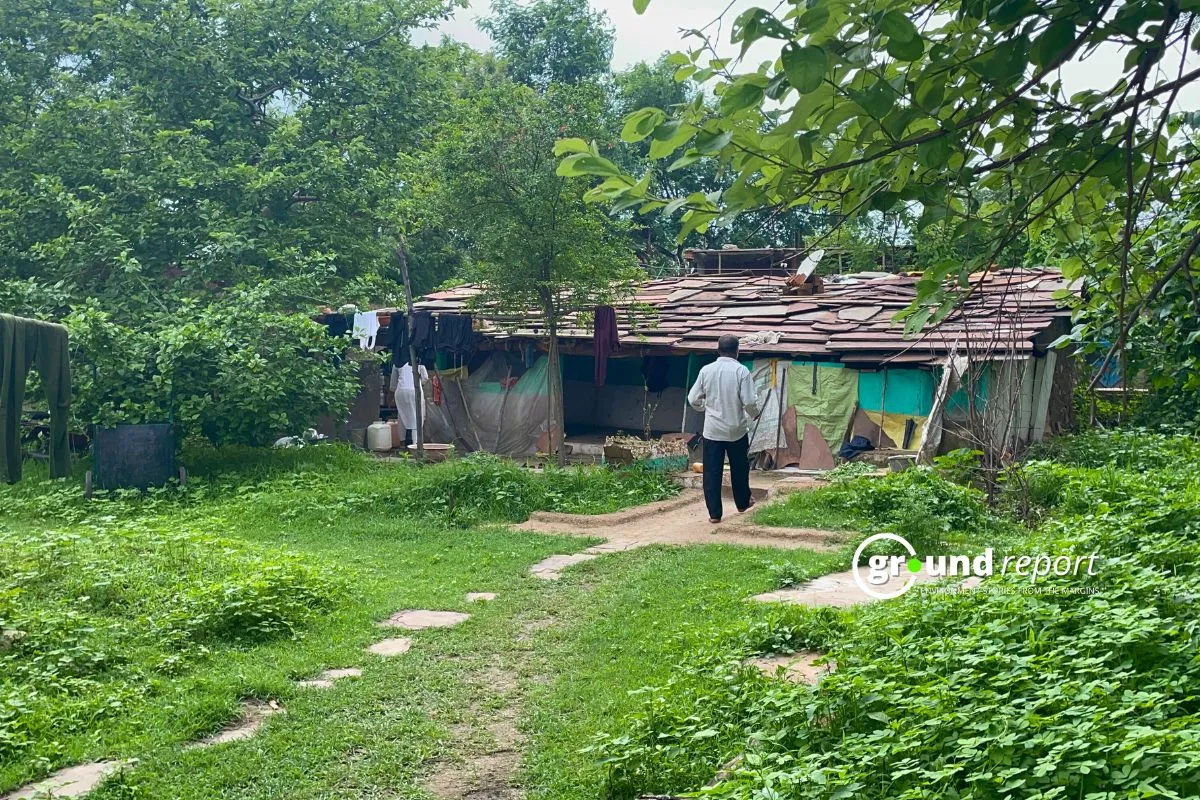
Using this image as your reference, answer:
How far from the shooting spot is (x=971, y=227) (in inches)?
150

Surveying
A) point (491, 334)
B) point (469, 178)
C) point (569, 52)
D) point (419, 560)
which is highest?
point (569, 52)

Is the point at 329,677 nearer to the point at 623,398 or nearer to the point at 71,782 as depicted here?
the point at 71,782

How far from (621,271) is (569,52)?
17.4 metres

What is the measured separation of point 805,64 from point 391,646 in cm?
477

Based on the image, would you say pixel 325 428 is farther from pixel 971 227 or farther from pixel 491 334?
pixel 971 227

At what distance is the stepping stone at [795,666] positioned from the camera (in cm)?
477

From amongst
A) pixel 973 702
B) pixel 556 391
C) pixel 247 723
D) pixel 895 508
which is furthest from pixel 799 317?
pixel 973 702

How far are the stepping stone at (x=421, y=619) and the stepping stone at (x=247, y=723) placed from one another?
1.54 meters

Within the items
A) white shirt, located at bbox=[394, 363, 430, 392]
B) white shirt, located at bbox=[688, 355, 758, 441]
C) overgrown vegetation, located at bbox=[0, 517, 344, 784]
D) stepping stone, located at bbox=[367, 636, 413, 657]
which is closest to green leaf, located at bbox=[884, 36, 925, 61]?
overgrown vegetation, located at bbox=[0, 517, 344, 784]

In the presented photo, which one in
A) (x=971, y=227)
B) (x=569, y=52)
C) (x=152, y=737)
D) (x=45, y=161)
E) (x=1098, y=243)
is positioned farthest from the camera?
(x=569, y=52)

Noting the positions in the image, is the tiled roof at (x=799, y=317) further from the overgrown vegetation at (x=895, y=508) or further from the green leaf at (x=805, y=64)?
the green leaf at (x=805, y=64)

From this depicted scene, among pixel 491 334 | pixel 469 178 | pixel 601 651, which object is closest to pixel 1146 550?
pixel 601 651

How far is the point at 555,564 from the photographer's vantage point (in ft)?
29.3

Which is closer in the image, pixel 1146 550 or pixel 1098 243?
pixel 1098 243
